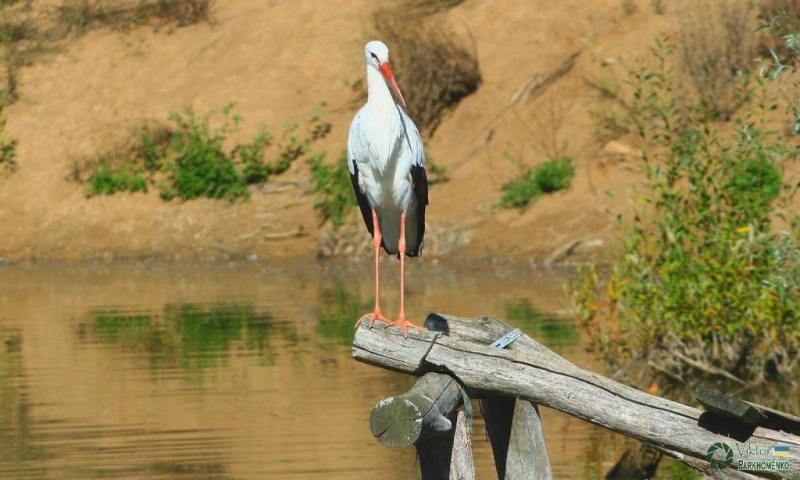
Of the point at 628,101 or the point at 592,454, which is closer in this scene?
the point at 592,454

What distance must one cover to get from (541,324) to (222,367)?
3504 millimetres

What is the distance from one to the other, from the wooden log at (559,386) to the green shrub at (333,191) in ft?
47.7

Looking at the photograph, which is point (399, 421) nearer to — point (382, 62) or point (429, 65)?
point (382, 62)

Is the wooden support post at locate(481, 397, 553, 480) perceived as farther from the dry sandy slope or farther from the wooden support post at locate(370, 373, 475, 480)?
the dry sandy slope

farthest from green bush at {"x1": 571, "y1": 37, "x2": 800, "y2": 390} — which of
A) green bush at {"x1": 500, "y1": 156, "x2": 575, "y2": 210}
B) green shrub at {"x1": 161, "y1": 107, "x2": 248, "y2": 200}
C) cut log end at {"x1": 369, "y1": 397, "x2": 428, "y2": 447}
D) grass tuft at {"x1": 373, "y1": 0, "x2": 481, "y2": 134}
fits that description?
green shrub at {"x1": 161, "y1": 107, "x2": 248, "y2": 200}

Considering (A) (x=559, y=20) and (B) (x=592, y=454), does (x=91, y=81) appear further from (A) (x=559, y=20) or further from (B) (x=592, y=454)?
(B) (x=592, y=454)

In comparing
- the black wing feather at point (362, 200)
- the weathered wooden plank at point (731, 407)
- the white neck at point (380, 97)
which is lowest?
the weathered wooden plank at point (731, 407)

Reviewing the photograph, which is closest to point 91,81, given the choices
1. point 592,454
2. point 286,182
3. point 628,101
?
point 286,182

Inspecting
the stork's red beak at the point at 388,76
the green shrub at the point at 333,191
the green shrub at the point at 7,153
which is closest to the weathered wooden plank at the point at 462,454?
the stork's red beak at the point at 388,76

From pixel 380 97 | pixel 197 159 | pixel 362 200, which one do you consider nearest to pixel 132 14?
pixel 197 159

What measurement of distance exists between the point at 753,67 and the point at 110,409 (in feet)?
42.5

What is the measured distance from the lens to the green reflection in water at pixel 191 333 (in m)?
13.5

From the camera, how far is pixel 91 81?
25.9 meters

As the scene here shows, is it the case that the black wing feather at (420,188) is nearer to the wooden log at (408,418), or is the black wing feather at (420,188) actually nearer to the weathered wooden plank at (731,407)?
the wooden log at (408,418)
